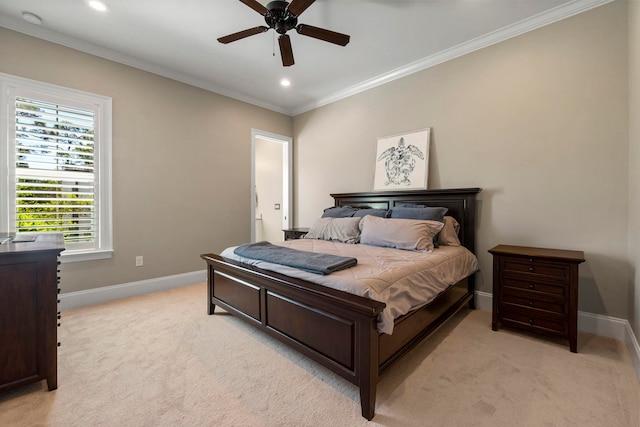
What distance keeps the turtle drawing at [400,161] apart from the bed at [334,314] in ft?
2.41

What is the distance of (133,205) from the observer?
3369mm

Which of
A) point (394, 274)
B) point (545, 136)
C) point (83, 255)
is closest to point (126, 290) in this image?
point (83, 255)

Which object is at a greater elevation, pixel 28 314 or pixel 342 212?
pixel 342 212

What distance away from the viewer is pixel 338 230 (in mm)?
3238

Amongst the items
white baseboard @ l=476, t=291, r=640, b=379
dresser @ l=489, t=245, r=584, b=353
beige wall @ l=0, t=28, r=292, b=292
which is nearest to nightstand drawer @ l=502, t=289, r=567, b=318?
dresser @ l=489, t=245, r=584, b=353

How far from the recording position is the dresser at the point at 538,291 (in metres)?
2.09

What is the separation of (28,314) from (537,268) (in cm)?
351

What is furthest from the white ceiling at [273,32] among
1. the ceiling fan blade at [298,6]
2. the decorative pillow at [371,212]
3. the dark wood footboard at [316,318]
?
the dark wood footboard at [316,318]

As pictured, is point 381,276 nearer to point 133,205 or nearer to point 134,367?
point 134,367

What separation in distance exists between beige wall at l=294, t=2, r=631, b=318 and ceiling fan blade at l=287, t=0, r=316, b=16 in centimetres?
198

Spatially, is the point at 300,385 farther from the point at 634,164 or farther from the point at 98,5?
the point at 98,5

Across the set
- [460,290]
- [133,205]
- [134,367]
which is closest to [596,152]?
[460,290]

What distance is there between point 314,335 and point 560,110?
9.62 feet

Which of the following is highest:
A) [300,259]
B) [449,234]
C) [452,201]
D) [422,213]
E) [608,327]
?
[452,201]
